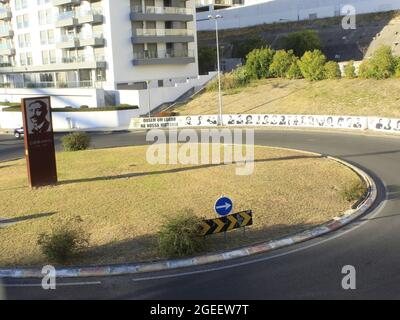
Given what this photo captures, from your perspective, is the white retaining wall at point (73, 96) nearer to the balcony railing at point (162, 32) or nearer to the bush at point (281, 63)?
the balcony railing at point (162, 32)

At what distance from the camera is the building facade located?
184 feet

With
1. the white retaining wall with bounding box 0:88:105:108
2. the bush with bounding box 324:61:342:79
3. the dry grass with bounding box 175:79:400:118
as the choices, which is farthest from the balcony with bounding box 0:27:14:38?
the bush with bounding box 324:61:342:79

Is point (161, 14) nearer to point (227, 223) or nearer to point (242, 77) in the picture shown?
point (242, 77)

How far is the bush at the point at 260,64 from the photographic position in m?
54.4

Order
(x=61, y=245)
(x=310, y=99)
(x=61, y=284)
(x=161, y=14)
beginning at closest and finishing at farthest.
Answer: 1. (x=61, y=284)
2. (x=61, y=245)
3. (x=310, y=99)
4. (x=161, y=14)

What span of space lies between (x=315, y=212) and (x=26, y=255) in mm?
8556

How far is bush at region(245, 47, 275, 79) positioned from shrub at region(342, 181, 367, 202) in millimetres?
37283

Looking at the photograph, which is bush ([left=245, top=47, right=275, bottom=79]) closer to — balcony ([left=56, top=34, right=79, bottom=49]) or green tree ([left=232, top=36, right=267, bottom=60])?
green tree ([left=232, top=36, right=267, bottom=60])

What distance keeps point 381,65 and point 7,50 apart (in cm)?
5118

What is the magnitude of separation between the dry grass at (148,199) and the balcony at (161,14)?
34.3m

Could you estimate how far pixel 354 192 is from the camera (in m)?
17.7

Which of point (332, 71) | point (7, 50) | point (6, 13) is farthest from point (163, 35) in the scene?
point (7, 50)

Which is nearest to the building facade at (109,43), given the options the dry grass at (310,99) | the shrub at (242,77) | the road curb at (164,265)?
the dry grass at (310,99)

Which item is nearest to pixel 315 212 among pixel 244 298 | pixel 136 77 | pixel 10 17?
pixel 244 298
